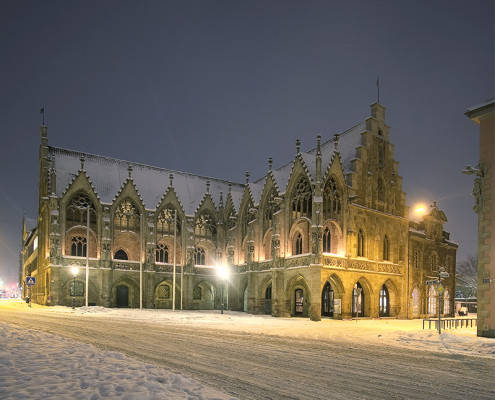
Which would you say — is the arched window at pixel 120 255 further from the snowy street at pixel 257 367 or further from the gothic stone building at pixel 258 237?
the snowy street at pixel 257 367

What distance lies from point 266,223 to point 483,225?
2690 centimetres

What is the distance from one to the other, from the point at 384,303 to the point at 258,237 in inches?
581

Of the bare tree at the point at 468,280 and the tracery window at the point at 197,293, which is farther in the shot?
the bare tree at the point at 468,280

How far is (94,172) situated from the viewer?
5591cm

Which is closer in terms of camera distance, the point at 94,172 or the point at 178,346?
the point at 178,346

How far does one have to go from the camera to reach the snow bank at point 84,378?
810 cm

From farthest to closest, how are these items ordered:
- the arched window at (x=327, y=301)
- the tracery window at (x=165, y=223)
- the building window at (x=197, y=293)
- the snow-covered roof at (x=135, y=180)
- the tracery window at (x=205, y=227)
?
the tracery window at (x=205, y=227)
the building window at (x=197, y=293)
the tracery window at (x=165, y=223)
the snow-covered roof at (x=135, y=180)
the arched window at (x=327, y=301)

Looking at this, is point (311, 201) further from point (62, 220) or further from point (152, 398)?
point (152, 398)

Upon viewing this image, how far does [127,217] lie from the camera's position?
5462 centimetres

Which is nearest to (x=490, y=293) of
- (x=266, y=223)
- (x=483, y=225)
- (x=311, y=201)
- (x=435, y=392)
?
(x=483, y=225)

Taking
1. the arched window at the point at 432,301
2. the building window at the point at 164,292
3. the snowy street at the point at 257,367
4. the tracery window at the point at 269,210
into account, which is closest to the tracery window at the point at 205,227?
the building window at the point at 164,292

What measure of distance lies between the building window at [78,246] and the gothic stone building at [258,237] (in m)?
0.16

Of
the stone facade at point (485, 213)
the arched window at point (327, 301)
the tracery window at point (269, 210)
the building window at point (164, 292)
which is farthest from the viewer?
the building window at point (164, 292)

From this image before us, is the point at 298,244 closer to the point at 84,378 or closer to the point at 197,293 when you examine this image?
the point at 197,293
